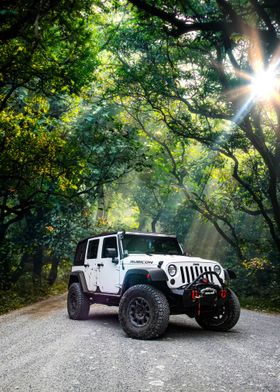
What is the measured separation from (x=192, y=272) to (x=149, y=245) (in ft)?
5.50

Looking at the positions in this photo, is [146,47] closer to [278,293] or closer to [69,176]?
[69,176]

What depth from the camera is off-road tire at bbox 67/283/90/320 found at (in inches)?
353

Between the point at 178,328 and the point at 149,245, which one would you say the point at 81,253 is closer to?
the point at 149,245

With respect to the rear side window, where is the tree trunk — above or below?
below

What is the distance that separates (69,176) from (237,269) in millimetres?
11993

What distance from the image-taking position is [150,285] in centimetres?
680

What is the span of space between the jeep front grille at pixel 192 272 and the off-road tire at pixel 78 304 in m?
3.23

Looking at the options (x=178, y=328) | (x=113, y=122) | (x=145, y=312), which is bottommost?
(x=178, y=328)

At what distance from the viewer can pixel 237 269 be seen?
64.9 feet

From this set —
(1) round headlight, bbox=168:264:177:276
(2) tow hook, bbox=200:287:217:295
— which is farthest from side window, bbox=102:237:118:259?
(2) tow hook, bbox=200:287:217:295

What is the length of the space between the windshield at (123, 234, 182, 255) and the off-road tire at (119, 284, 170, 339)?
1517 millimetres

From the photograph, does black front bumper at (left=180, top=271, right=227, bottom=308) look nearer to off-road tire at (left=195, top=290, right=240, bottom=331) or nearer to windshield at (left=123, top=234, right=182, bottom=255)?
off-road tire at (left=195, top=290, right=240, bottom=331)

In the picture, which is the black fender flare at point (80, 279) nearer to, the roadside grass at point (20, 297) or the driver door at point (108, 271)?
the driver door at point (108, 271)

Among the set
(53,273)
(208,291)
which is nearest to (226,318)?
(208,291)
